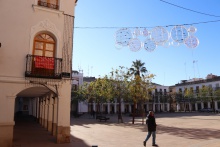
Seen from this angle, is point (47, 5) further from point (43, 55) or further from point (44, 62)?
point (44, 62)

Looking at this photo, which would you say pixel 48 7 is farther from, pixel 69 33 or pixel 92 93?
pixel 92 93

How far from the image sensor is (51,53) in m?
13.0

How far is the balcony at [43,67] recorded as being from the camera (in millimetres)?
11836

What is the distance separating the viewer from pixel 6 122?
11023 mm

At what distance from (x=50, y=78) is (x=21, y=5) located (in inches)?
172

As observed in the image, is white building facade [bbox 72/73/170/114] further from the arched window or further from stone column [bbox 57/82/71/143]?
the arched window

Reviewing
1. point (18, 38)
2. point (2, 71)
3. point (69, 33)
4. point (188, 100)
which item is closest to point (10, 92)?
point (2, 71)

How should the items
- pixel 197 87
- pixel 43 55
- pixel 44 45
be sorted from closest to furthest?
pixel 43 55, pixel 44 45, pixel 197 87

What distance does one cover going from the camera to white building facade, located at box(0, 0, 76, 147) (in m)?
11.3

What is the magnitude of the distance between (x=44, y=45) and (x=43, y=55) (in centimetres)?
61

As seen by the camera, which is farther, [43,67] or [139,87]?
[139,87]

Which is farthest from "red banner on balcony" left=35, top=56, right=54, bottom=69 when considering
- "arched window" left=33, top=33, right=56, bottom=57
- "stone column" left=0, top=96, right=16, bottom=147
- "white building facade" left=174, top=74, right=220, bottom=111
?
"white building facade" left=174, top=74, right=220, bottom=111

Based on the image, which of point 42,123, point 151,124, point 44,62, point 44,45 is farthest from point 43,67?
point 42,123

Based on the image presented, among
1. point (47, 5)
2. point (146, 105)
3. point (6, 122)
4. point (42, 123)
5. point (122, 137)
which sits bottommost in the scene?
point (146, 105)
